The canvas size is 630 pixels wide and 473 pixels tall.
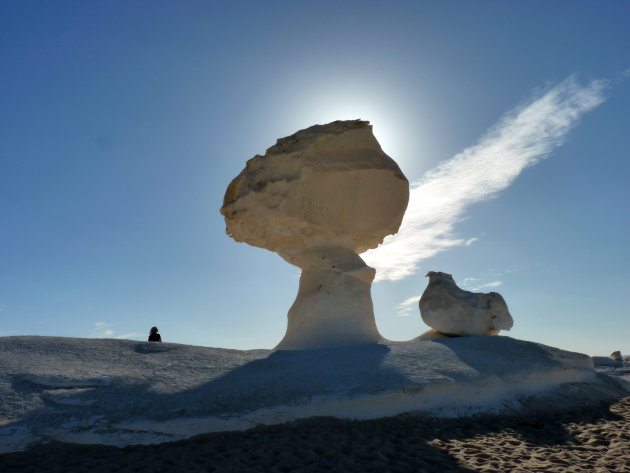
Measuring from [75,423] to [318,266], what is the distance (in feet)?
19.7

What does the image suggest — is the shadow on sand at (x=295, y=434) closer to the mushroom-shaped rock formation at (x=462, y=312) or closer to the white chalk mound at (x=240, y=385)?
the white chalk mound at (x=240, y=385)

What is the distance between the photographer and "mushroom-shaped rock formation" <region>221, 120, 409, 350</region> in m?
9.89

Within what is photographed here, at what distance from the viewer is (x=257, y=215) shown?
10.5m

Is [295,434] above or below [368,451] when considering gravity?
above

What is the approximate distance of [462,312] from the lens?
33.4ft

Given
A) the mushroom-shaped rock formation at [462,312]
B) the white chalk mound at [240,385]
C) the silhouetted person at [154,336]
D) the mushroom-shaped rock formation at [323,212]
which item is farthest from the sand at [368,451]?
the silhouetted person at [154,336]

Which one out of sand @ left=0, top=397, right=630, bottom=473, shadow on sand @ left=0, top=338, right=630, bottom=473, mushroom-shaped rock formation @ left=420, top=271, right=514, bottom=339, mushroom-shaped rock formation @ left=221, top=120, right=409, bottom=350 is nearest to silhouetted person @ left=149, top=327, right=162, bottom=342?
mushroom-shaped rock formation @ left=221, top=120, right=409, bottom=350

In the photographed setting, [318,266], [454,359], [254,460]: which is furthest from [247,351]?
[254,460]

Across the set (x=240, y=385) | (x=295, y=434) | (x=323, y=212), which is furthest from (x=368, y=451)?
(x=323, y=212)

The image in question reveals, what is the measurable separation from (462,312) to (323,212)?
3.61 metres

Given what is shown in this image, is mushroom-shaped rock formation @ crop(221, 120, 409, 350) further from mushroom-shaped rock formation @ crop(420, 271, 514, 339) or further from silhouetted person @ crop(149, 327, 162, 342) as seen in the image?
silhouetted person @ crop(149, 327, 162, 342)

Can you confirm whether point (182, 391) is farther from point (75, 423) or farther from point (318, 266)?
point (318, 266)

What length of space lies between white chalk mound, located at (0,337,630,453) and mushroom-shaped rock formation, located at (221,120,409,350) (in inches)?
68.4

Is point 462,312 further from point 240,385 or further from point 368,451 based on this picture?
point 368,451
